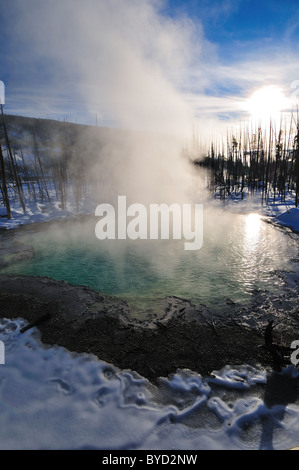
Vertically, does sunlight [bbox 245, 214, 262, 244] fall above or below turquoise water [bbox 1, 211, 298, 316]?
above

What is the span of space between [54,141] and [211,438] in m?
71.6

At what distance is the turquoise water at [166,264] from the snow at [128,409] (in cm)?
233

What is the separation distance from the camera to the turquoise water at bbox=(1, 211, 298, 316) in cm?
659

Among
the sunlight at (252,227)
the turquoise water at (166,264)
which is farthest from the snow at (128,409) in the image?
the sunlight at (252,227)

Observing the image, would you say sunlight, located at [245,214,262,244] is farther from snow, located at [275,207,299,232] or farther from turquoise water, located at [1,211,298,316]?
snow, located at [275,207,299,232]

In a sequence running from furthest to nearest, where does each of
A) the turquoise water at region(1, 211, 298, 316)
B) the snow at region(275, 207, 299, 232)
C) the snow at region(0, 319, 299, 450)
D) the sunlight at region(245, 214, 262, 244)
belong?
the snow at region(275, 207, 299, 232)
the sunlight at region(245, 214, 262, 244)
the turquoise water at region(1, 211, 298, 316)
the snow at region(0, 319, 299, 450)

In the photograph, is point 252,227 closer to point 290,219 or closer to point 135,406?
point 290,219

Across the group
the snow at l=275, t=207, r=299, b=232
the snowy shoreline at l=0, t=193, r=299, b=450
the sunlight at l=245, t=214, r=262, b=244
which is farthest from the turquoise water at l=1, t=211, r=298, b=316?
the snowy shoreline at l=0, t=193, r=299, b=450

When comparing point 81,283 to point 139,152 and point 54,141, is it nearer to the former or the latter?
point 139,152

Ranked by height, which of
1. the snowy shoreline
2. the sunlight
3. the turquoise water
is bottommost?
the snowy shoreline

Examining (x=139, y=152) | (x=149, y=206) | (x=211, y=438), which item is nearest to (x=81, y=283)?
(x=211, y=438)

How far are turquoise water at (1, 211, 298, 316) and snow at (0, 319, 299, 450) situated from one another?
2331 mm

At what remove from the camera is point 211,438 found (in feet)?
9.12

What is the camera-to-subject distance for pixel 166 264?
8328 millimetres
